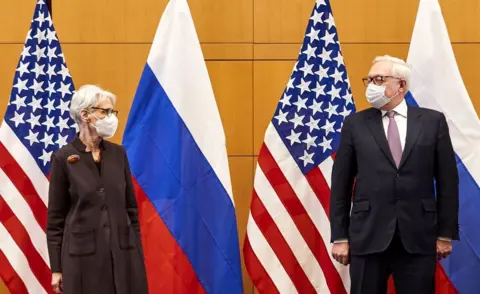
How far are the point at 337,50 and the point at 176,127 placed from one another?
Result: 988 mm

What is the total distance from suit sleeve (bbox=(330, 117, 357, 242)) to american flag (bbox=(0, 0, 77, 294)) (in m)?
1.52

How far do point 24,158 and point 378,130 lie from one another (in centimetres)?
193

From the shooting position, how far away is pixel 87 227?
11.6ft

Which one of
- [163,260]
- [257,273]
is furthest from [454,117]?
[163,260]

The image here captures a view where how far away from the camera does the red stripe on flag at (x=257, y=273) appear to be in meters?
4.34

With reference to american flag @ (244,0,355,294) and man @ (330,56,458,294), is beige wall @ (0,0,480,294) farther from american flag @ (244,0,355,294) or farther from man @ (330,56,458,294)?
man @ (330,56,458,294)

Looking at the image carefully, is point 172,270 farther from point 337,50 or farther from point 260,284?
point 337,50

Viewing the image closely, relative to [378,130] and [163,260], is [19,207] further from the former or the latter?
[378,130]

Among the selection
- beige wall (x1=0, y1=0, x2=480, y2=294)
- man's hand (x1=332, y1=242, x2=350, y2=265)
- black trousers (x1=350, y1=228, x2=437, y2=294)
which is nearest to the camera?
black trousers (x1=350, y1=228, x2=437, y2=294)

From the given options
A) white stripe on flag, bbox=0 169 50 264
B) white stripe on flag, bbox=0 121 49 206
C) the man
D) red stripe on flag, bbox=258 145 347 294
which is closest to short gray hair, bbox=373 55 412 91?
the man

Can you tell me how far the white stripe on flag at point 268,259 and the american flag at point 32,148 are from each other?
1131mm

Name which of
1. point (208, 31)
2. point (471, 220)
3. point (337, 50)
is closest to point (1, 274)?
point (208, 31)

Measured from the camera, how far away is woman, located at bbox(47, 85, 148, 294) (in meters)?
3.52

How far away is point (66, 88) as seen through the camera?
4438mm
